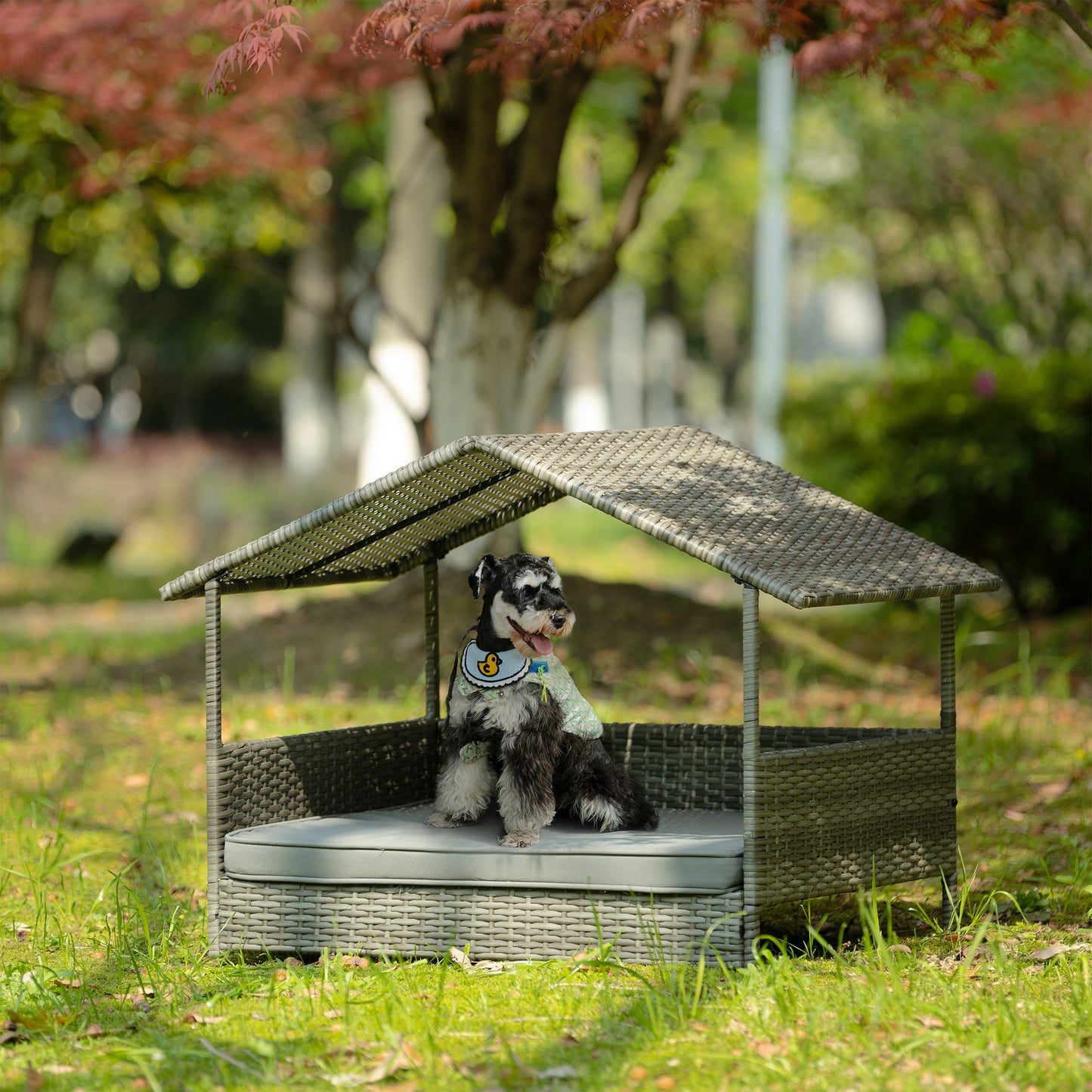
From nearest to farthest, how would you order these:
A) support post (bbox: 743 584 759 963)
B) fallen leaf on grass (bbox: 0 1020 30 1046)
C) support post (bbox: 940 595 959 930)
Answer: fallen leaf on grass (bbox: 0 1020 30 1046) < support post (bbox: 743 584 759 963) < support post (bbox: 940 595 959 930)

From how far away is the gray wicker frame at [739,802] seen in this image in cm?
420

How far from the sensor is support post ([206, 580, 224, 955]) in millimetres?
4602

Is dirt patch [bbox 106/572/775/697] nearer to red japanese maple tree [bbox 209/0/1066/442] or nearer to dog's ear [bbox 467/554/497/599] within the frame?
red japanese maple tree [bbox 209/0/1066/442]

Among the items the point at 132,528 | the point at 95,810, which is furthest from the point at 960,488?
the point at 132,528

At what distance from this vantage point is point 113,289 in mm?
37000

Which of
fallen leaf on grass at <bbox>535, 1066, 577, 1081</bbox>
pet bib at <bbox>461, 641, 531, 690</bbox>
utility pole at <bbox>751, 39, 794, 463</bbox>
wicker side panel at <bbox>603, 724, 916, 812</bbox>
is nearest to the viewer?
fallen leaf on grass at <bbox>535, 1066, 577, 1081</bbox>

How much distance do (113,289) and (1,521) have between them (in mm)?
21498

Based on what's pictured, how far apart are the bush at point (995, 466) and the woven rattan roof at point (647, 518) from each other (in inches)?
262

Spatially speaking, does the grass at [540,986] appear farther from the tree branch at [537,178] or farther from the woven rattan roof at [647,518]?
the tree branch at [537,178]

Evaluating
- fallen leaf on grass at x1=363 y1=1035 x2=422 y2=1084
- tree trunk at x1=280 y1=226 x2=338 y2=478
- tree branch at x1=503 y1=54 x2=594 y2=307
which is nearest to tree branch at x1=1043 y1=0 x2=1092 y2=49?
fallen leaf on grass at x1=363 y1=1035 x2=422 y2=1084

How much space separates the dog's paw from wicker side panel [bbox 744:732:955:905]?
62cm

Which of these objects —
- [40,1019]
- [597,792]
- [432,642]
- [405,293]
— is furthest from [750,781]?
[405,293]

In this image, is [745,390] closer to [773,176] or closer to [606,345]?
[606,345]

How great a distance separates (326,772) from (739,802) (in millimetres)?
1360
